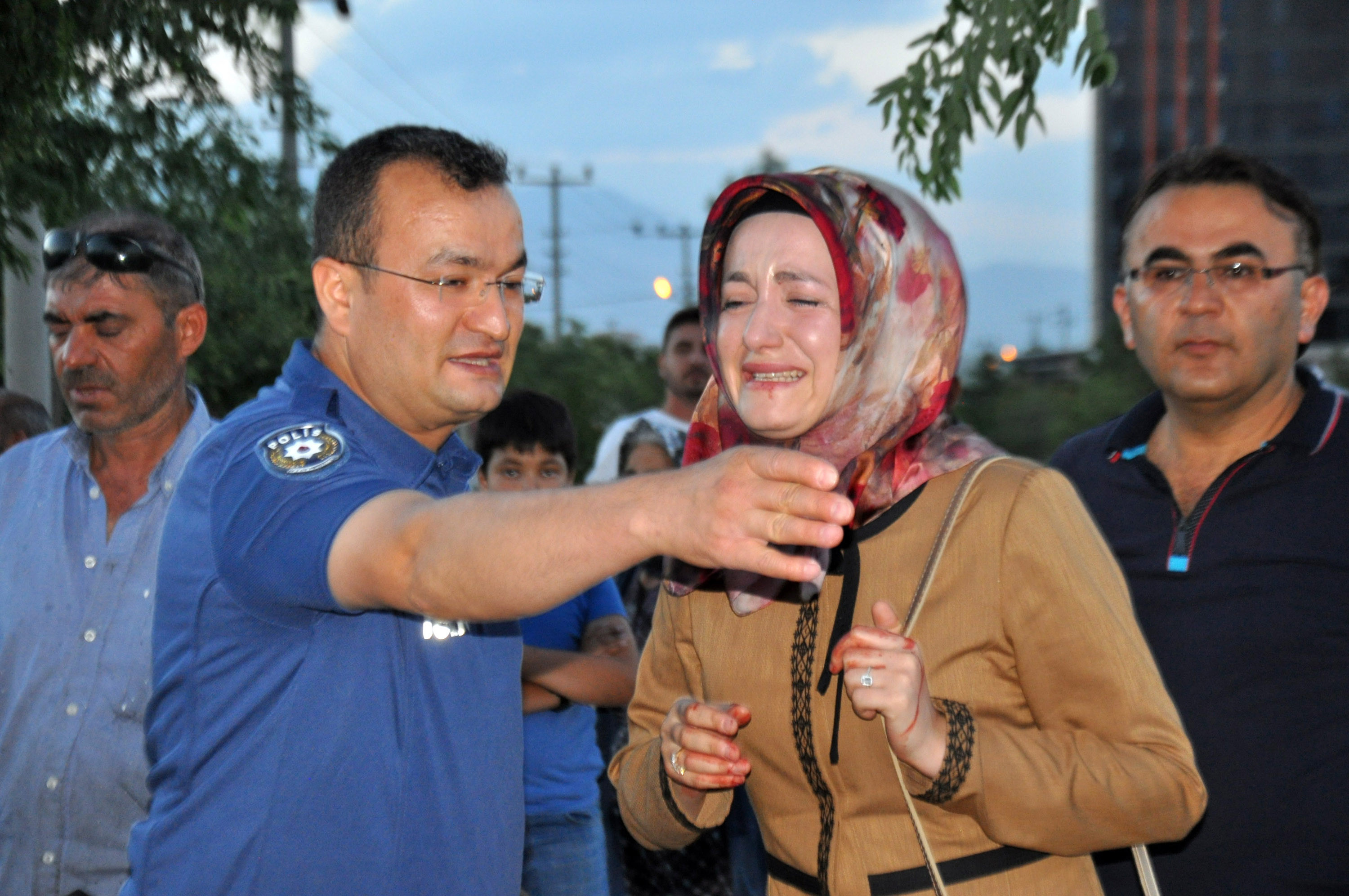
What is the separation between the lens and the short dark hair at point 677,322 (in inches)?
287

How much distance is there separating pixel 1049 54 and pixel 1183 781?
269cm

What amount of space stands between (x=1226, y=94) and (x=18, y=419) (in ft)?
197

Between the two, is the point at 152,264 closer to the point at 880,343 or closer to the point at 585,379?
the point at 880,343

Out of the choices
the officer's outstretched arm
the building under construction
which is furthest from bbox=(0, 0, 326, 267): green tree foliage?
the building under construction

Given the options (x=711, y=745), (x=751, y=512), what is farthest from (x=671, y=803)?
(x=751, y=512)

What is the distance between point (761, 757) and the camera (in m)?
2.58

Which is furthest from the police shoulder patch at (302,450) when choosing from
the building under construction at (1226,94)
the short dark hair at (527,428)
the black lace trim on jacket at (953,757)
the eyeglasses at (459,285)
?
the building under construction at (1226,94)

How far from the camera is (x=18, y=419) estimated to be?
542cm

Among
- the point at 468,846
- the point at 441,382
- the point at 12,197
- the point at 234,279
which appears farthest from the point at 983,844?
the point at 234,279

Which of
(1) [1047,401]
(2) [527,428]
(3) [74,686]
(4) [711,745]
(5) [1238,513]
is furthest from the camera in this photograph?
(1) [1047,401]

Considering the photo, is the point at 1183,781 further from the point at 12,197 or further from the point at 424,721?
the point at 12,197

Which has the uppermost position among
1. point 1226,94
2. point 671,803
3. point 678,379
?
point 1226,94

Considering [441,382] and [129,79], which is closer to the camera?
[441,382]

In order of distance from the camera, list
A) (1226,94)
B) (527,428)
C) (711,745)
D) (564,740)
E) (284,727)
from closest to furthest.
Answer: (284,727)
(711,745)
(564,740)
(527,428)
(1226,94)
